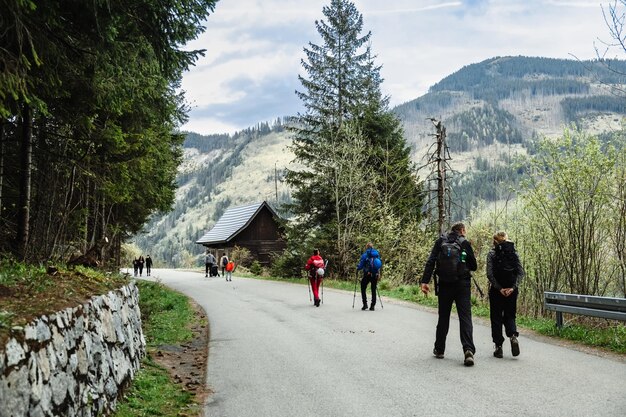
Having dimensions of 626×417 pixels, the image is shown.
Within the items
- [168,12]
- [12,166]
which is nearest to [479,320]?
[168,12]

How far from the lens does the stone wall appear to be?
3611mm

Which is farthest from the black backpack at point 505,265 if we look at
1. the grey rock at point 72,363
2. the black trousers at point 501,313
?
the grey rock at point 72,363

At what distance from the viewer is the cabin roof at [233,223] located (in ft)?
178

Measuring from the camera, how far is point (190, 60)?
10219 mm

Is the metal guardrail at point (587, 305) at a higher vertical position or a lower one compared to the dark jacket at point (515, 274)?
lower

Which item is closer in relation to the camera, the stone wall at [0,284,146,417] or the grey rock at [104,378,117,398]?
the stone wall at [0,284,146,417]

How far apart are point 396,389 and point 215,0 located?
274 inches

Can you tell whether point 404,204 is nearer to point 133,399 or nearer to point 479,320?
point 479,320

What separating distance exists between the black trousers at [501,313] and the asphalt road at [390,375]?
1.38 feet

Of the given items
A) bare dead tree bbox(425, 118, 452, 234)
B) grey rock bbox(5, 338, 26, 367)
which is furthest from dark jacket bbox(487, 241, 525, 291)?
bare dead tree bbox(425, 118, 452, 234)

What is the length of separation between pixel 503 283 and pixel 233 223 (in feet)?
162

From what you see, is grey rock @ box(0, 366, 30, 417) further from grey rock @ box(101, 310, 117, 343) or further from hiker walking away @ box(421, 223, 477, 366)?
hiker walking away @ box(421, 223, 477, 366)

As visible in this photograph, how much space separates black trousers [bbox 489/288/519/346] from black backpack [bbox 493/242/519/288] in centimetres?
22

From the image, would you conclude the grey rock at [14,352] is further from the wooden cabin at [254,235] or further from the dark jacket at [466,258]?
the wooden cabin at [254,235]
